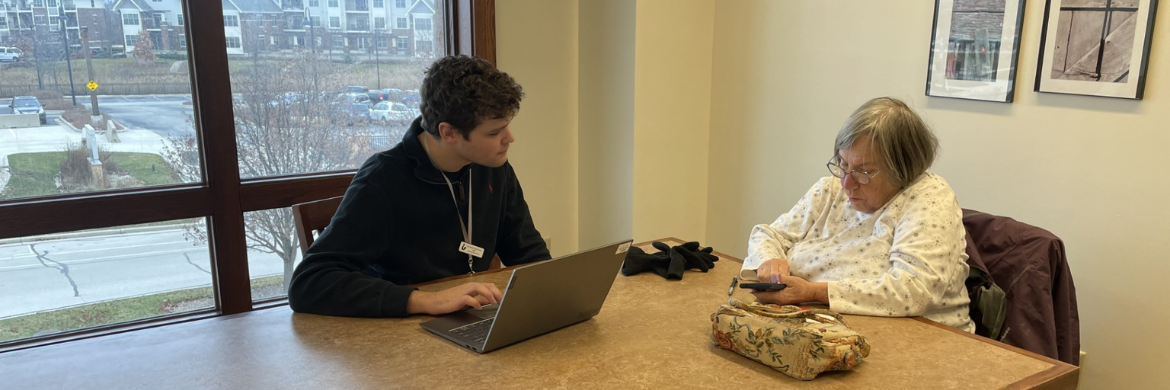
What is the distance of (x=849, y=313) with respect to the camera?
1550mm

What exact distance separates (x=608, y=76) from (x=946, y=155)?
1.38 metres

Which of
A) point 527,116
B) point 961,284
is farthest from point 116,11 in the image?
point 961,284

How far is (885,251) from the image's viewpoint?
5.45ft

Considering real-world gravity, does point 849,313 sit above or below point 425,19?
below

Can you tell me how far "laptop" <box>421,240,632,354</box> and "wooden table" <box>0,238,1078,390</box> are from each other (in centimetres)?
3

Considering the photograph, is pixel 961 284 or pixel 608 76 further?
pixel 608 76

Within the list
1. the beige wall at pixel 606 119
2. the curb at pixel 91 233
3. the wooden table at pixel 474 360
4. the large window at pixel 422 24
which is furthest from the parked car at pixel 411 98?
the wooden table at pixel 474 360

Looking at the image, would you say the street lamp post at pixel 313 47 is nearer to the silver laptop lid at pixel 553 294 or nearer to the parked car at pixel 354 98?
the parked car at pixel 354 98

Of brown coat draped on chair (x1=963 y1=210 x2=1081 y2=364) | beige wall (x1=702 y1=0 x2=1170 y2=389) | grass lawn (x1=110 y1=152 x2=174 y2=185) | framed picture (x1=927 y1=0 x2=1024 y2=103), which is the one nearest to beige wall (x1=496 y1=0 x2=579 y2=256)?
beige wall (x1=702 y1=0 x2=1170 y2=389)

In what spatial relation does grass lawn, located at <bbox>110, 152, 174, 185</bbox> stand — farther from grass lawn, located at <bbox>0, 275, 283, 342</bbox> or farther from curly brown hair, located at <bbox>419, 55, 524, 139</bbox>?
curly brown hair, located at <bbox>419, 55, 524, 139</bbox>

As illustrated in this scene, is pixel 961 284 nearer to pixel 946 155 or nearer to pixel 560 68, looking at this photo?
pixel 946 155

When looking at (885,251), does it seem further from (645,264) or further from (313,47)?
(313,47)

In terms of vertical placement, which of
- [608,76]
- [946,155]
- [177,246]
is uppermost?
[608,76]

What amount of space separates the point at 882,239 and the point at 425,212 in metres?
1.04
